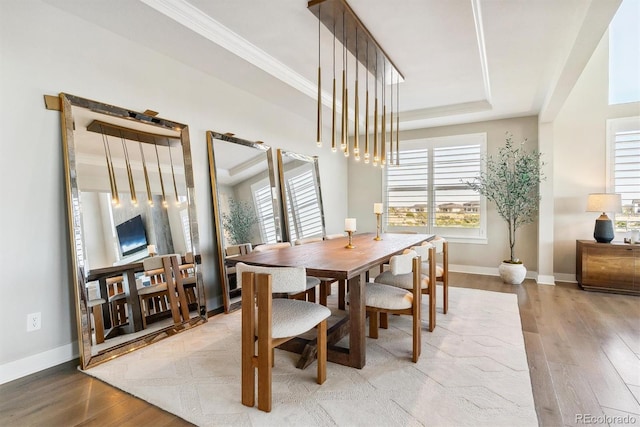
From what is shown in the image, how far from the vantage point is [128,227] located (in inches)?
106

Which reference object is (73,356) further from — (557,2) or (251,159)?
(557,2)

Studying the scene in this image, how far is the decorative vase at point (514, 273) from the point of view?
4.64 m

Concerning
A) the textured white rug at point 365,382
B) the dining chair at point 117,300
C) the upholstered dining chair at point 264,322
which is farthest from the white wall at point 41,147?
the upholstered dining chair at point 264,322

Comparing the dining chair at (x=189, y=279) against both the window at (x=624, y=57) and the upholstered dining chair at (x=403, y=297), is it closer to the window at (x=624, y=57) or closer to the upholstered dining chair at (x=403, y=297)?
the upholstered dining chair at (x=403, y=297)

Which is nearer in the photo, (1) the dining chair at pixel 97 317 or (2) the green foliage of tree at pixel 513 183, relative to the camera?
(1) the dining chair at pixel 97 317

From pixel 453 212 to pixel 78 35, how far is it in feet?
17.4

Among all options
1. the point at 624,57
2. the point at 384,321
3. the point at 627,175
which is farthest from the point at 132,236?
the point at 624,57

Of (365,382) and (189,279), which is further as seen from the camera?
(189,279)

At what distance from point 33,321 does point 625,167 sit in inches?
263

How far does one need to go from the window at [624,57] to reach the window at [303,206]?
441 centimetres

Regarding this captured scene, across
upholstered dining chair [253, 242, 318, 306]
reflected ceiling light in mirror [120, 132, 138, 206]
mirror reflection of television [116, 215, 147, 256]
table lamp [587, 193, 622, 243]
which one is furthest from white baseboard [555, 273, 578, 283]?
reflected ceiling light in mirror [120, 132, 138, 206]

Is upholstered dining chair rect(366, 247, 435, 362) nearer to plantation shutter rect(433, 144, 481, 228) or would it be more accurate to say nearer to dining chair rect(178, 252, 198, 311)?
dining chair rect(178, 252, 198, 311)

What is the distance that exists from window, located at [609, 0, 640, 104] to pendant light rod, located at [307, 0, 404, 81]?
11.3 ft

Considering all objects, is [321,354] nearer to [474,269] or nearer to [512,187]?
[512,187]
